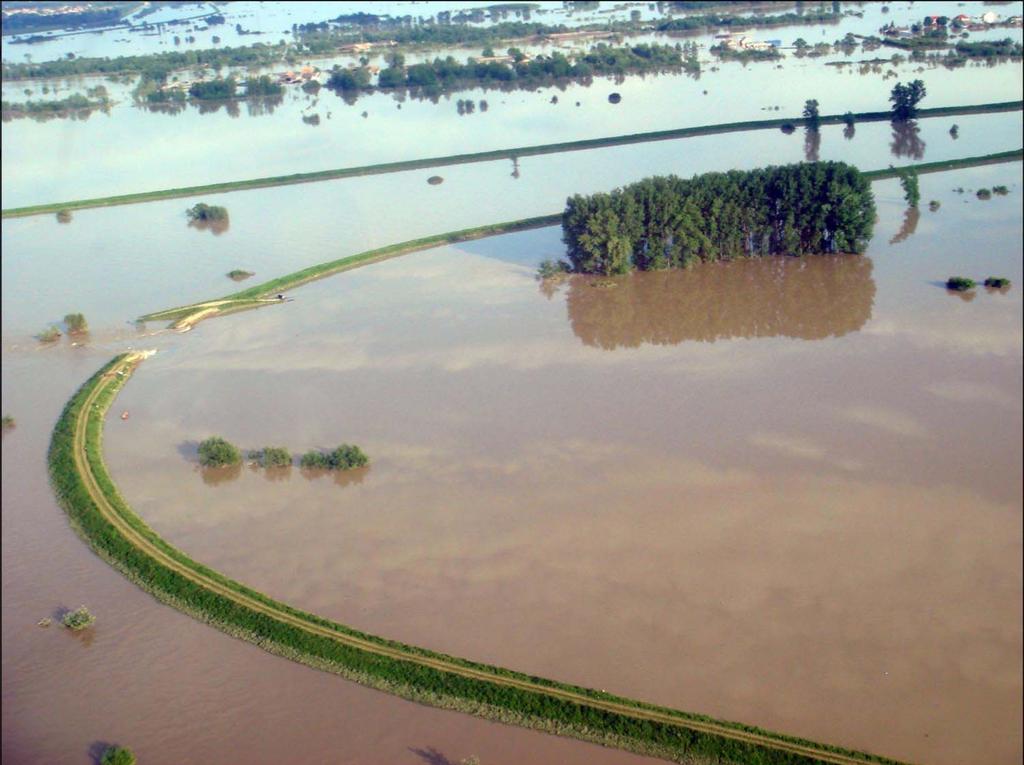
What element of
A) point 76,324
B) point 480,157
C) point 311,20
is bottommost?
point 76,324

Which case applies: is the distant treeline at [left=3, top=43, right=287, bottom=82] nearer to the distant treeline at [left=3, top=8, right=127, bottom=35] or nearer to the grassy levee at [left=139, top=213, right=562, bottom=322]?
the distant treeline at [left=3, top=8, right=127, bottom=35]

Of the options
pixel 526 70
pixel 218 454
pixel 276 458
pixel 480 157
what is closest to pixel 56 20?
pixel 526 70

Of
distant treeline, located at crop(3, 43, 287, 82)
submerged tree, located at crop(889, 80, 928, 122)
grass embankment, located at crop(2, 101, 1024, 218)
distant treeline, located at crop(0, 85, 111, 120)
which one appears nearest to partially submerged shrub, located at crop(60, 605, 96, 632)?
grass embankment, located at crop(2, 101, 1024, 218)

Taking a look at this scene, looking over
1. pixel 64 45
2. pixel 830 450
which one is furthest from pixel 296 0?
pixel 830 450

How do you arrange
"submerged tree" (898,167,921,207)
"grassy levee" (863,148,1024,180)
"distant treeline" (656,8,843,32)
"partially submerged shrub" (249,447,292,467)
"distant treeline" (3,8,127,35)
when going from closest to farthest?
"partially submerged shrub" (249,447,292,467), "submerged tree" (898,167,921,207), "grassy levee" (863,148,1024,180), "distant treeline" (656,8,843,32), "distant treeline" (3,8,127,35)

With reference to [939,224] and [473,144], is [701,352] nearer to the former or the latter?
[939,224]

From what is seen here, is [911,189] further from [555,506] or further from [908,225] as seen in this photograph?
[555,506]

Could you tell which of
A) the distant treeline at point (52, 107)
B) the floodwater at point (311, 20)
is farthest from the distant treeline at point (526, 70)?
the distant treeline at point (52, 107)
